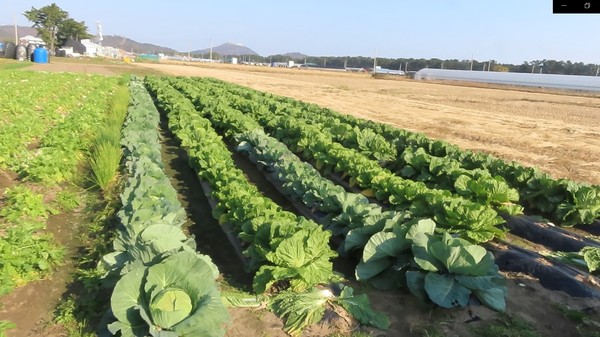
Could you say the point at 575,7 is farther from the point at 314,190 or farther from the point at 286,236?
the point at 314,190

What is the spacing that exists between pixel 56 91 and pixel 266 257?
17.7 m

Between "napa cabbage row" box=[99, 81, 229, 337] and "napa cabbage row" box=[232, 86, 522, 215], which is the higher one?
"napa cabbage row" box=[232, 86, 522, 215]

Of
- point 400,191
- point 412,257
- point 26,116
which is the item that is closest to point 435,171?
point 400,191

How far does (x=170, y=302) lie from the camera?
305 cm

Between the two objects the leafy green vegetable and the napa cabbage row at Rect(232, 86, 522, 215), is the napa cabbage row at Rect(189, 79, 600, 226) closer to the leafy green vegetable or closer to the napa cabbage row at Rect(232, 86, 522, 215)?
the napa cabbage row at Rect(232, 86, 522, 215)

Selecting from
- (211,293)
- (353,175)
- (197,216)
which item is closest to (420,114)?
(353,175)

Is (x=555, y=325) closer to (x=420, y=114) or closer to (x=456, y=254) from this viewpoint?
(x=456, y=254)

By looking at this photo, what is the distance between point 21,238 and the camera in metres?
4.39

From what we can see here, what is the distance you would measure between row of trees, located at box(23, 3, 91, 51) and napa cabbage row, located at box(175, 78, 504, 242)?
78.6 m

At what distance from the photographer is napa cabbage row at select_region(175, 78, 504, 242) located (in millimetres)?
4859

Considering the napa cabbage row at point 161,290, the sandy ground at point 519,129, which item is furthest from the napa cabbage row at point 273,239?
the sandy ground at point 519,129

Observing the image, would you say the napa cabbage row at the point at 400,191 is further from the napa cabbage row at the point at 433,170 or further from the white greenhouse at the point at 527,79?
the white greenhouse at the point at 527,79

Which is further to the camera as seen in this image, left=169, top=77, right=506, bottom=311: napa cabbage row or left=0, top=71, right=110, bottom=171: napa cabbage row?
left=0, top=71, right=110, bottom=171: napa cabbage row

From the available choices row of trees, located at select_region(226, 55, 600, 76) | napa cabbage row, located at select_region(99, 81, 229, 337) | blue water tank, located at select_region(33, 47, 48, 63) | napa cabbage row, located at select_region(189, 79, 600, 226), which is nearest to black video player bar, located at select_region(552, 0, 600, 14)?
napa cabbage row, located at select_region(99, 81, 229, 337)
